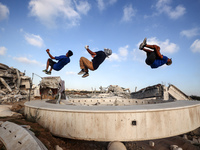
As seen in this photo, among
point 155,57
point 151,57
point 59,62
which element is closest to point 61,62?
point 59,62

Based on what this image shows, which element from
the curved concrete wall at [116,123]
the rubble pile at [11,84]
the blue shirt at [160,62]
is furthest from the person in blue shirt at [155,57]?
the rubble pile at [11,84]

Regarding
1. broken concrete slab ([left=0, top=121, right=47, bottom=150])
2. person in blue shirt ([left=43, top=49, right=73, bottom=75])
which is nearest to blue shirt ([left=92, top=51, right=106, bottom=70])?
person in blue shirt ([left=43, top=49, right=73, bottom=75])

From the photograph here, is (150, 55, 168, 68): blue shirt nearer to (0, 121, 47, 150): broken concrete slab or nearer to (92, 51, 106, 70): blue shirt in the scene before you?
(92, 51, 106, 70): blue shirt

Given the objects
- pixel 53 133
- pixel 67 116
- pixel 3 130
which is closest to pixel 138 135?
pixel 67 116

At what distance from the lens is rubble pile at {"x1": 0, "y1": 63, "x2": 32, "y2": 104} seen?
22264 millimetres

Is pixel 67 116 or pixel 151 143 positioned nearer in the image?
pixel 67 116

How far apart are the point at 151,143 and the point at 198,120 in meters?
3.51

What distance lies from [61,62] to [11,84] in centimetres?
2793

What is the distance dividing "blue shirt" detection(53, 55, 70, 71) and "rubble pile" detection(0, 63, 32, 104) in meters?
19.7

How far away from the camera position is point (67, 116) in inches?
219

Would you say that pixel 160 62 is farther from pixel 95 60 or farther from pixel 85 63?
pixel 85 63

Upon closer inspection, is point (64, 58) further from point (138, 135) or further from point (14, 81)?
point (14, 81)

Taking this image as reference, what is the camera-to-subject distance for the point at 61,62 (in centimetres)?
798

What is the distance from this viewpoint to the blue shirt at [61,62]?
7.90 metres
